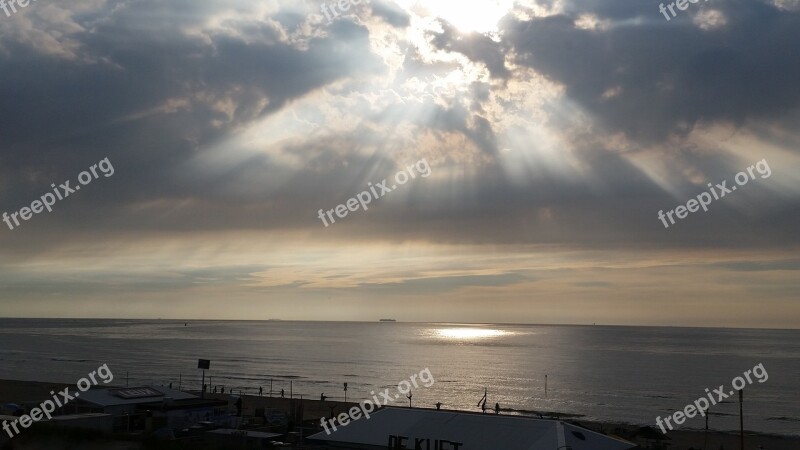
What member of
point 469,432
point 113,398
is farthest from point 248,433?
point 469,432

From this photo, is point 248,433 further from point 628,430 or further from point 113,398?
point 628,430

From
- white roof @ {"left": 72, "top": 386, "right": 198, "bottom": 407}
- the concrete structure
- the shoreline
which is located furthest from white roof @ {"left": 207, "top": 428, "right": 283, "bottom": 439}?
the shoreline

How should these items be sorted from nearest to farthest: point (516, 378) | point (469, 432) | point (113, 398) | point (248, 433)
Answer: point (469, 432)
point (248, 433)
point (113, 398)
point (516, 378)

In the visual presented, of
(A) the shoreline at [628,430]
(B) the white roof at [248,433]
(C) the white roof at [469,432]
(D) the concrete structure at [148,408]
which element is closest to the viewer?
(C) the white roof at [469,432]

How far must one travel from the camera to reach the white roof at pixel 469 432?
85.5 ft

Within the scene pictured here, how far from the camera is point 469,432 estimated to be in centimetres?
2728

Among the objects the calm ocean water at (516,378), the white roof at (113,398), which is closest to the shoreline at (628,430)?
the calm ocean water at (516,378)

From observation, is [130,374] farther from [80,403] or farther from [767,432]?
[767,432]

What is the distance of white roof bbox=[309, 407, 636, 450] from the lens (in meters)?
26.0

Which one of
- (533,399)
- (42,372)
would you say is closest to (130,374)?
(42,372)

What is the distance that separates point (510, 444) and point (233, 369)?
86.8m

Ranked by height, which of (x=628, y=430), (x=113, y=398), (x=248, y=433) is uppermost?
(x=113, y=398)

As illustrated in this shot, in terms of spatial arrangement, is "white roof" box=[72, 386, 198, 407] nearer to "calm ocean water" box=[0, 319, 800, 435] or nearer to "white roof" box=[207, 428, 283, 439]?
"white roof" box=[207, 428, 283, 439]

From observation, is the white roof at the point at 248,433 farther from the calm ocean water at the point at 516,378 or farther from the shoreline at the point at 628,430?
the calm ocean water at the point at 516,378
